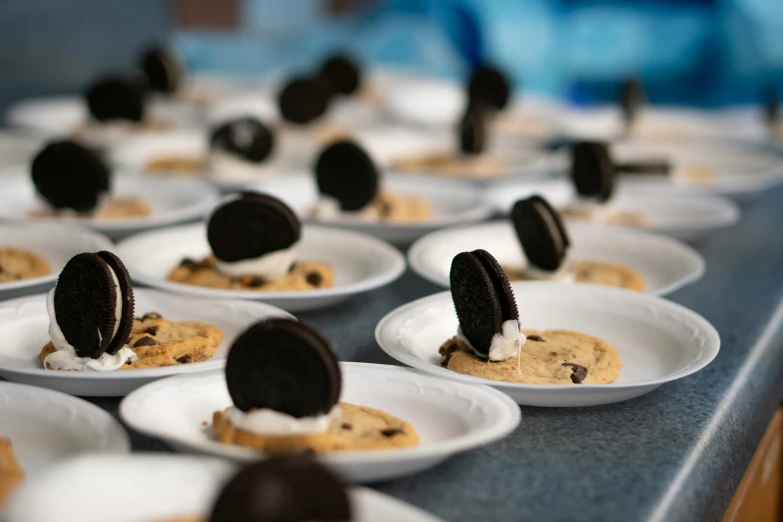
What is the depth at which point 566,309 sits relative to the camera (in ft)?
6.27

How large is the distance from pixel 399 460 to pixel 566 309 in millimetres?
824

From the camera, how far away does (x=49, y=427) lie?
1315 mm

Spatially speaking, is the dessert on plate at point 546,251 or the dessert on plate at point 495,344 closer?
the dessert on plate at point 495,344

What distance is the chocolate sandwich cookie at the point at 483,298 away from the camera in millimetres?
1563

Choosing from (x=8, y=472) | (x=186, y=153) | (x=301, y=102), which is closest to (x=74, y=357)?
(x=8, y=472)

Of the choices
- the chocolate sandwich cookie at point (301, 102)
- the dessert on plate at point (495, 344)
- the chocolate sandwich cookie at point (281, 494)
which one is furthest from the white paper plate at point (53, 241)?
the chocolate sandwich cookie at point (301, 102)

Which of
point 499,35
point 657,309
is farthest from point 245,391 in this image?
point 499,35

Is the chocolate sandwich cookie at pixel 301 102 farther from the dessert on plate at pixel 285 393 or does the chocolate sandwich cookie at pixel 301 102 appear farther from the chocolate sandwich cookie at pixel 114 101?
the dessert on plate at pixel 285 393

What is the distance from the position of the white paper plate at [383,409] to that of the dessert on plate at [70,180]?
1.23 meters

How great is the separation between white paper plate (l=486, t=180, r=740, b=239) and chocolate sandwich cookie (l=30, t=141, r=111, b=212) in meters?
1.09

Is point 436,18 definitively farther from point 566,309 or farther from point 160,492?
point 160,492

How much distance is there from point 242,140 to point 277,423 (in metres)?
1.94

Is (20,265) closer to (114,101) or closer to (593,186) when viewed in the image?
(593,186)

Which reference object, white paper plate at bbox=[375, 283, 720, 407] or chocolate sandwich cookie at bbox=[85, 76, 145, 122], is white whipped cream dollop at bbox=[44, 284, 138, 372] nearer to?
white paper plate at bbox=[375, 283, 720, 407]
